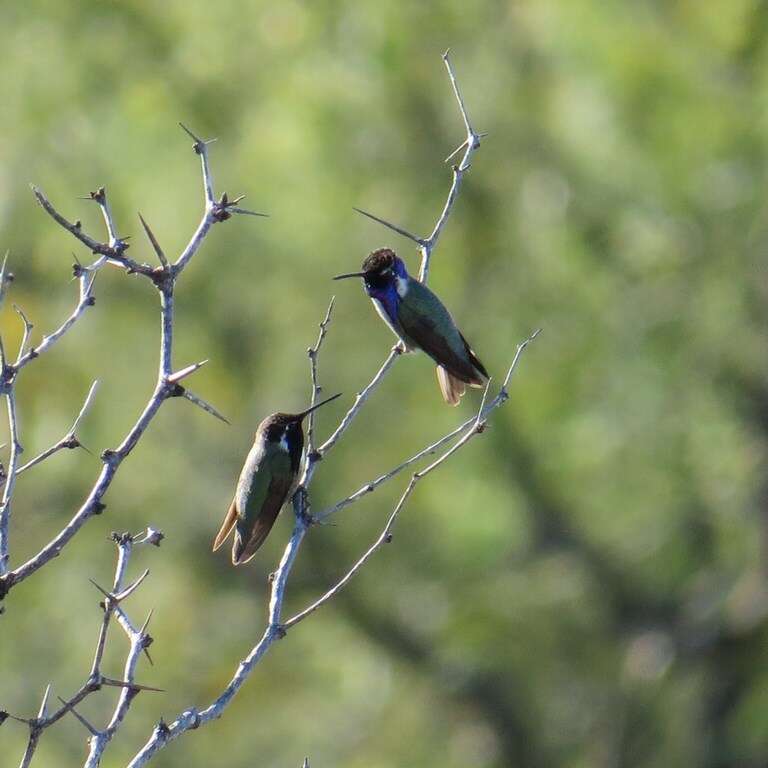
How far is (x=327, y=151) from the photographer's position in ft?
42.6

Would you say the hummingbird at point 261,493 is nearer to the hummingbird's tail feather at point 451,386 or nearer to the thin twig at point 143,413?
the hummingbird's tail feather at point 451,386

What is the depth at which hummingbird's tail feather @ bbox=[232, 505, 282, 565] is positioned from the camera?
5.18 metres

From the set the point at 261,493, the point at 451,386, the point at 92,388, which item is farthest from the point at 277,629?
the point at 451,386

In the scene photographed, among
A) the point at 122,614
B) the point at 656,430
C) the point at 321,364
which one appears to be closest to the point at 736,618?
the point at 656,430

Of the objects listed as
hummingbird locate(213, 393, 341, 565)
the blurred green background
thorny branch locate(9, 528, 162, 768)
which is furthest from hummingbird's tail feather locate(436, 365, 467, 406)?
the blurred green background

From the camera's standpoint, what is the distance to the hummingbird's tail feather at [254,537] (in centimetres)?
518

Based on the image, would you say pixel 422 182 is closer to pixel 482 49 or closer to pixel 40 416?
pixel 482 49

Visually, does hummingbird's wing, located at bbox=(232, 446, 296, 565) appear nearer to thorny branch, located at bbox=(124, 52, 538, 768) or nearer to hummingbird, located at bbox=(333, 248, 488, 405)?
thorny branch, located at bbox=(124, 52, 538, 768)

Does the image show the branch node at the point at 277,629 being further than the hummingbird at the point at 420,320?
No

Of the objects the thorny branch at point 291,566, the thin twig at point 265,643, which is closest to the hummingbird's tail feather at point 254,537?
the thorny branch at point 291,566

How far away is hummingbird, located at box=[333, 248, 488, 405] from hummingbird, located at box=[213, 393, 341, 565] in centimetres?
64

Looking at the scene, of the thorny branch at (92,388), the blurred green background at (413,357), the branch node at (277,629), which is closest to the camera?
the thorny branch at (92,388)

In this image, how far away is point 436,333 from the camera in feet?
19.4

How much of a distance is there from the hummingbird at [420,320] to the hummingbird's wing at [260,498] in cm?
80
